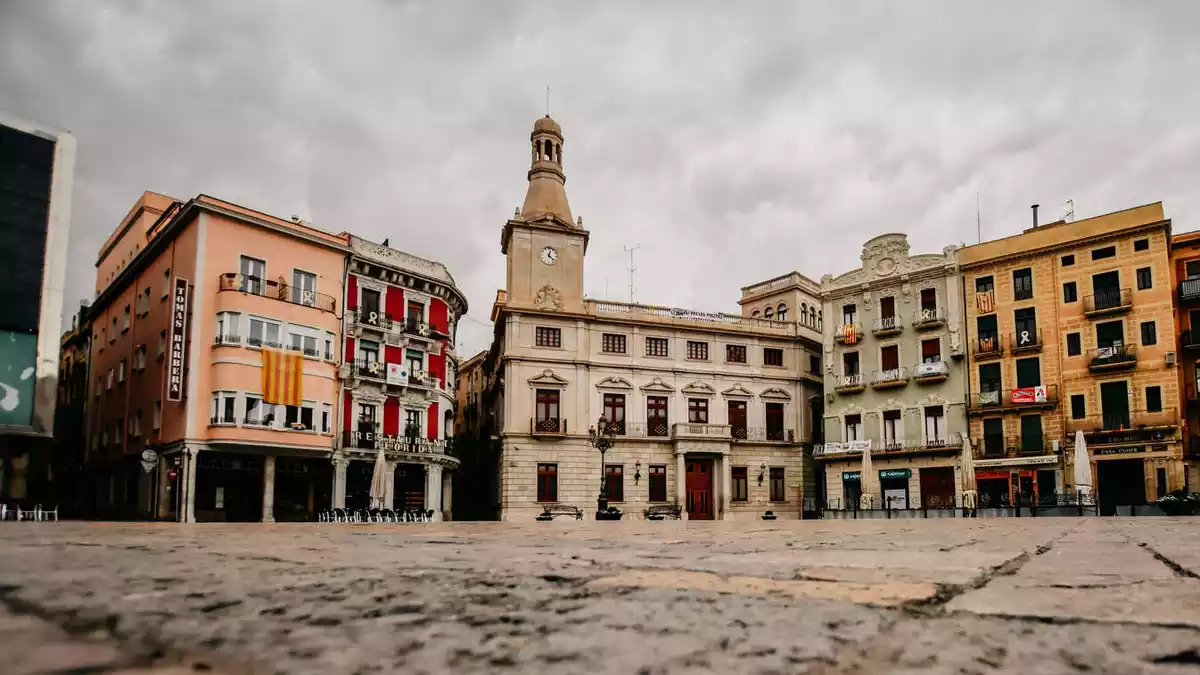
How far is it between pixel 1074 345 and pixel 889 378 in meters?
7.98

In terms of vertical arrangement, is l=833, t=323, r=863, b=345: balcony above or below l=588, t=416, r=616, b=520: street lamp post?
above

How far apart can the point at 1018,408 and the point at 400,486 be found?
1056 inches

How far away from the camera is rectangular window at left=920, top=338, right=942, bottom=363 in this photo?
127ft

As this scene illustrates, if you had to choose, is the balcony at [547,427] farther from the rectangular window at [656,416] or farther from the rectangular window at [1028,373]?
the rectangular window at [1028,373]

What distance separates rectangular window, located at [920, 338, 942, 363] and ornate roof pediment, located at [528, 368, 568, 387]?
678 inches

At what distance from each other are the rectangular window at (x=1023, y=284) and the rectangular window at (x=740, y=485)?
592 inches

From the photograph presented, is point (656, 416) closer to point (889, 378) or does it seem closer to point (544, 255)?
point (544, 255)

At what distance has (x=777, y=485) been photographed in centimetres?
4159

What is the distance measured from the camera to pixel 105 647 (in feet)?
5.10

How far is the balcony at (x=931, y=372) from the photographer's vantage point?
124 ft

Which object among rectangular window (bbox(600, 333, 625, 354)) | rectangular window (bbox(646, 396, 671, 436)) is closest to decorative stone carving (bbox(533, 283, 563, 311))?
rectangular window (bbox(600, 333, 625, 354))

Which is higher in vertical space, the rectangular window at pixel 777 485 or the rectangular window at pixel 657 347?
the rectangular window at pixel 657 347

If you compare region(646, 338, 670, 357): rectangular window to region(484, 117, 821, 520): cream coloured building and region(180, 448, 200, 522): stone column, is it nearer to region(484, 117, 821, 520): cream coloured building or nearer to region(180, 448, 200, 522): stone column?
region(484, 117, 821, 520): cream coloured building

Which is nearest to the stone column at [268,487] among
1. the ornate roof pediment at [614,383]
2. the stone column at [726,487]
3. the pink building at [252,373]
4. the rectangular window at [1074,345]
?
the pink building at [252,373]
